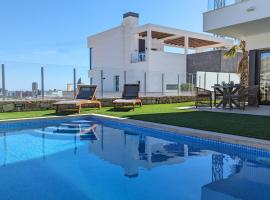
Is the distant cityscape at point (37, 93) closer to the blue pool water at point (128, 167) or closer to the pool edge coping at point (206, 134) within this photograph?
the pool edge coping at point (206, 134)

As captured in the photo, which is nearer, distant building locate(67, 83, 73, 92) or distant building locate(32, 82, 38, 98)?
distant building locate(32, 82, 38, 98)

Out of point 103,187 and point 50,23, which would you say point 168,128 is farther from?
point 50,23

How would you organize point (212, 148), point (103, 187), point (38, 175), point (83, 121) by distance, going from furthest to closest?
point (83, 121) → point (212, 148) → point (38, 175) → point (103, 187)

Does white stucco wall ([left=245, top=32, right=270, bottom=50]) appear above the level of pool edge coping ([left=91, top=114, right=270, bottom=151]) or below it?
above

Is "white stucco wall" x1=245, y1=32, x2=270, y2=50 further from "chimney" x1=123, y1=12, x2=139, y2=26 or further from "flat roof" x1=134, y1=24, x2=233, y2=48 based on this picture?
"chimney" x1=123, y1=12, x2=139, y2=26

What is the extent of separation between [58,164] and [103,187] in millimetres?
1437

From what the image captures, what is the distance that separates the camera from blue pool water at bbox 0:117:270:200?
367 cm

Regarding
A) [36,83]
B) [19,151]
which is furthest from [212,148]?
[36,83]

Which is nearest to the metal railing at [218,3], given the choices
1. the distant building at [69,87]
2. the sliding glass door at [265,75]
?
the sliding glass door at [265,75]

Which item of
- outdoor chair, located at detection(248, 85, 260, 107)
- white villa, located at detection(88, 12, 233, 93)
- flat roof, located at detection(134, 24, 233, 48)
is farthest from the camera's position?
flat roof, located at detection(134, 24, 233, 48)

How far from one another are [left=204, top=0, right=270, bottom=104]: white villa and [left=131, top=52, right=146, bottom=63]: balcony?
11.7m

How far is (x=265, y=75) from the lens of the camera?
12070 millimetres

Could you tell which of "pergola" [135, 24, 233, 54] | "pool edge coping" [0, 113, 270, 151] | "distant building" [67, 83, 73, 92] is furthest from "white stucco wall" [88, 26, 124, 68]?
"pool edge coping" [0, 113, 270, 151]

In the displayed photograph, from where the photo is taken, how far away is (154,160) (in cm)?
522
